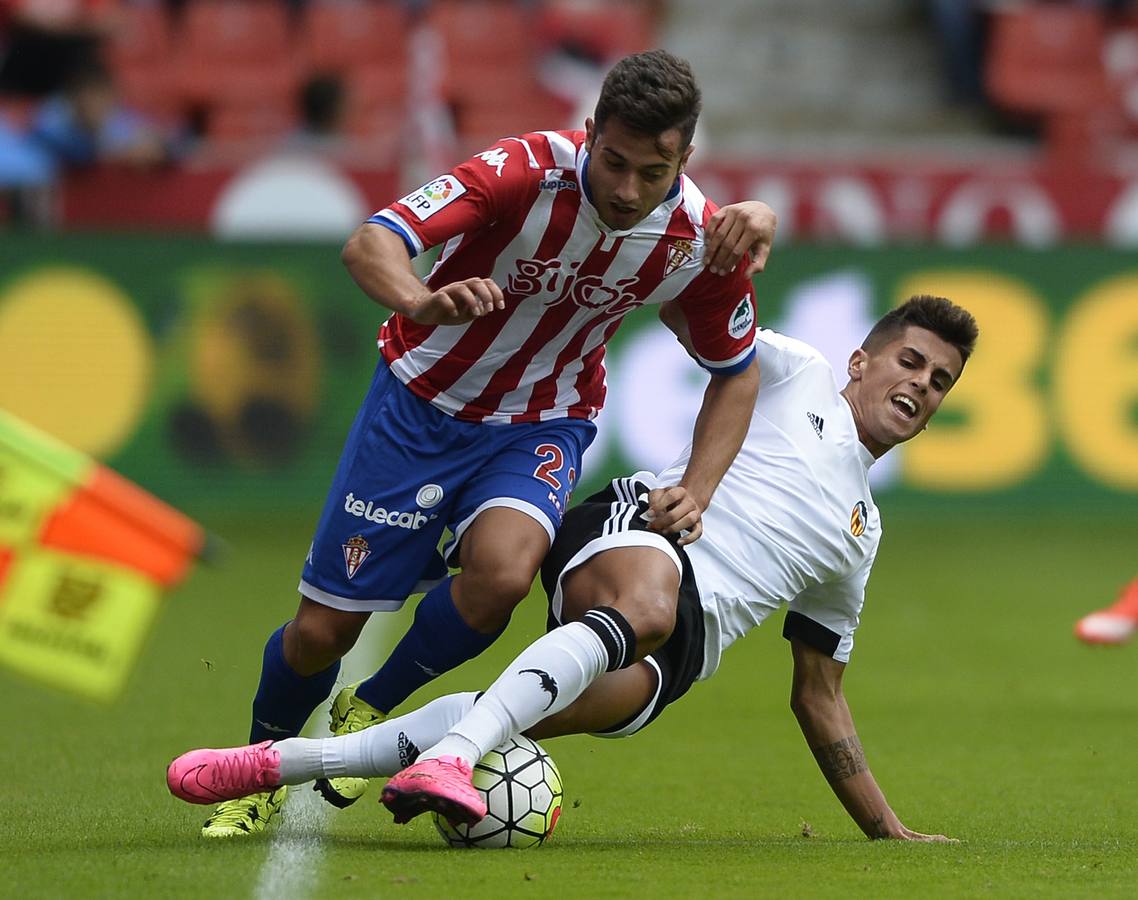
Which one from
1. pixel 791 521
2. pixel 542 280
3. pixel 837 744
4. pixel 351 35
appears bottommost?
pixel 837 744

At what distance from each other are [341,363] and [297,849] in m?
9.01

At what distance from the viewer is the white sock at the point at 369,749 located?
16.1 feet

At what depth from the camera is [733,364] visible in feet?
18.2

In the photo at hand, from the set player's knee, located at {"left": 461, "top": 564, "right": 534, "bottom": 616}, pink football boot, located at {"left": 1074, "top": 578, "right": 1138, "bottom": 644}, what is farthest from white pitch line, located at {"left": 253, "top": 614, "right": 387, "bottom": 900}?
pink football boot, located at {"left": 1074, "top": 578, "right": 1138, "bottom": 644}

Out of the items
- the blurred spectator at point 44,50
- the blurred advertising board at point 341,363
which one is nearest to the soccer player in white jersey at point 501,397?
the blurred advertising board at point 341,363

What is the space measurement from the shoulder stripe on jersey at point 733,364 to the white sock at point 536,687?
1.04m

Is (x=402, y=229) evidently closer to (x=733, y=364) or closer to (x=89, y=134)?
(x=733, y=364)

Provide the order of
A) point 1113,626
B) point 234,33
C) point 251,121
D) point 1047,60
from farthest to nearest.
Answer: point 1047,60, point 234,33, point 251,121, point 1113,626

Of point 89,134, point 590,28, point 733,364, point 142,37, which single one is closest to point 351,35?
point 142,37

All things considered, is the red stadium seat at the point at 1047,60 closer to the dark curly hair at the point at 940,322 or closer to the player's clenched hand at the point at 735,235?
the dark curly hair at the point at 940,322

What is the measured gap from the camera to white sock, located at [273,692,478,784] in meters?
4.91

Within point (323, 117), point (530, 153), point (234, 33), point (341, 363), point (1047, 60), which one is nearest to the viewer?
point (530, 153)

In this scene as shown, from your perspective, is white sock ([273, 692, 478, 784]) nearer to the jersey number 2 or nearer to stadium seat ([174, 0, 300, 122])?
the jersey number 2

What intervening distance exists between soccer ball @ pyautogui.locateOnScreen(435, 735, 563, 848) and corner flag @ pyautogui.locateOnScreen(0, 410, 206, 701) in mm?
1051
